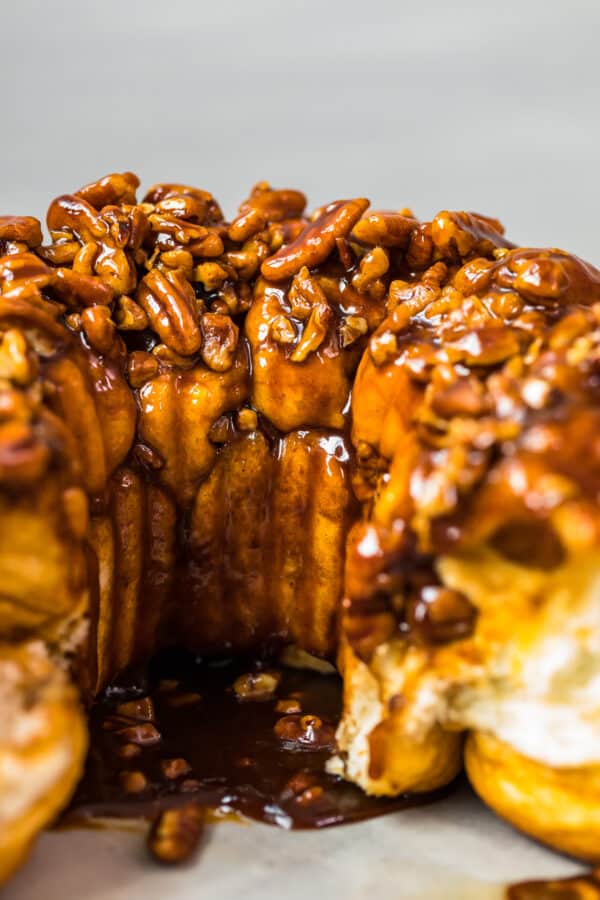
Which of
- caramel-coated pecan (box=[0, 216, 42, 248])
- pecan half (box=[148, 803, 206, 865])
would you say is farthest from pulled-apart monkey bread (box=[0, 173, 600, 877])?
pecan half (box=[148, 803, 206, 865])

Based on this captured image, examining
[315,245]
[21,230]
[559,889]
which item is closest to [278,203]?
[315,245]

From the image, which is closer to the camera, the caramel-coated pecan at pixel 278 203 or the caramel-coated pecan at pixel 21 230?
the caramel-coated pecan at pixel 21 230

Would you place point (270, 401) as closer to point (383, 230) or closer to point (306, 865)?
point (383, 230)

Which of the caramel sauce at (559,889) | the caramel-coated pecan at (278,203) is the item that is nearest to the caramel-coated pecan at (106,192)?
the caramel-coated pecan at (278,203)

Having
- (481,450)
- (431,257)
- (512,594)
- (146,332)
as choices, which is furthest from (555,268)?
(146,332)

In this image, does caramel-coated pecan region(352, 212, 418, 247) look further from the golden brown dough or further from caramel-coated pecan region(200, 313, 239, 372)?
the golden brown dough

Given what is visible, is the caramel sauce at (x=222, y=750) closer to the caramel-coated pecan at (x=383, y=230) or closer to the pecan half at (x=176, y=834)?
the pecan half at (x=176, y=834)

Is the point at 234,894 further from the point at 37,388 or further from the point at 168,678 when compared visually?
the point at 37,388
